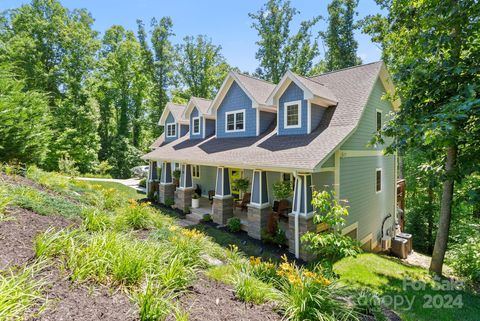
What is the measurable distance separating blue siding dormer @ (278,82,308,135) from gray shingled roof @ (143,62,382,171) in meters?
0.35

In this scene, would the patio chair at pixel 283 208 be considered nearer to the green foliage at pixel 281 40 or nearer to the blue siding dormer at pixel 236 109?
the blue siding dormer at pixel 236 109

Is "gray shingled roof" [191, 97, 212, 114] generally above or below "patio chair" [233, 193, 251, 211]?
above

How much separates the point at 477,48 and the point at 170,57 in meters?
32.5

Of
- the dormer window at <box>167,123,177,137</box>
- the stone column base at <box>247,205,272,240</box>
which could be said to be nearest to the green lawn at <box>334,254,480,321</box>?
the stone column base at <box>247,205,272,240</box>

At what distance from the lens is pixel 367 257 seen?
9664 millimetres

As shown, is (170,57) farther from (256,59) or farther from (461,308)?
(461,308)

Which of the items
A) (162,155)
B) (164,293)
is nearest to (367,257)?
(164,293)

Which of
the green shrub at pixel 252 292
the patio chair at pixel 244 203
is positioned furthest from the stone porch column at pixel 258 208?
the green shrub at pixel 252 292

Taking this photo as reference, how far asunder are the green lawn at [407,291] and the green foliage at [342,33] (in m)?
22.0

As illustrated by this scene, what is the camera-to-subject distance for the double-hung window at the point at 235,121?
14.1 m

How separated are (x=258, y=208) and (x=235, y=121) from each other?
623cm

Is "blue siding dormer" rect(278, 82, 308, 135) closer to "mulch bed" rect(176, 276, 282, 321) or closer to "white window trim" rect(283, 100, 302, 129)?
"white window trim" rect(283, 100, 302, 129)

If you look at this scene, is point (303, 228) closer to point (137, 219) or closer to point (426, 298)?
point (426, 298)

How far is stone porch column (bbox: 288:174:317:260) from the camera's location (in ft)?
28.0
